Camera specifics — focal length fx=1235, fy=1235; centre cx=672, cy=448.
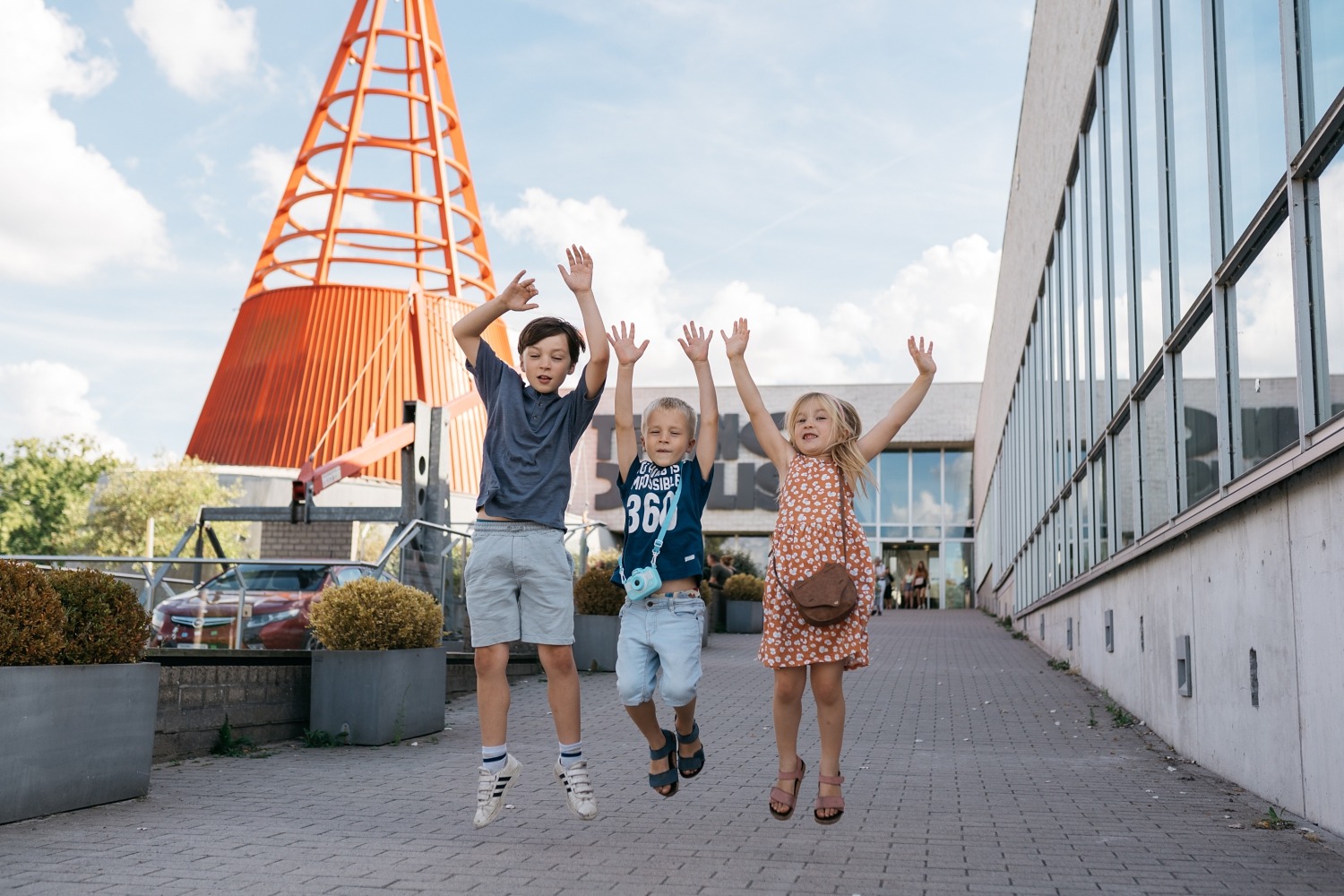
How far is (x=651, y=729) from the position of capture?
15.7 feet

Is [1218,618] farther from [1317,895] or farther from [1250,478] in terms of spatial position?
[1317,895]

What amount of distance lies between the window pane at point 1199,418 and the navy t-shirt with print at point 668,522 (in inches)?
110

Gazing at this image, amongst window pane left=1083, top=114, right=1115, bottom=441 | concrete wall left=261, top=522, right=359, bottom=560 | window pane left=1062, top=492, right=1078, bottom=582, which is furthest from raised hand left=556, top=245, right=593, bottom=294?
concrete wall left=261, top=522, right=359, bottom=560

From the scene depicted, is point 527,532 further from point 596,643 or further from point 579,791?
point 596,643

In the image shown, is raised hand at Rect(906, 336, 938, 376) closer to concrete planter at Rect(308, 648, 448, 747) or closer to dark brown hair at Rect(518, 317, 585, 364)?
dark brown hair at Rect(518, 317, 585, 364)

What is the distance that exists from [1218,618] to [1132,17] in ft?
16.5

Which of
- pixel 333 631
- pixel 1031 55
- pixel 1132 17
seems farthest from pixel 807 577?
pixel 1031 55

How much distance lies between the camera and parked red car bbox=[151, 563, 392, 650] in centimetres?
1032

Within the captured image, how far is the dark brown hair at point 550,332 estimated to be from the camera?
480cm

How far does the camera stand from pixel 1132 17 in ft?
29.2

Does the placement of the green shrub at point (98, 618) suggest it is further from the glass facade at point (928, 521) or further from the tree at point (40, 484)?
the tree at point (40, 484)

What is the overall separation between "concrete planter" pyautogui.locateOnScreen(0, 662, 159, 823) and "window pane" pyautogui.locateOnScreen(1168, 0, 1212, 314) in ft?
17.9

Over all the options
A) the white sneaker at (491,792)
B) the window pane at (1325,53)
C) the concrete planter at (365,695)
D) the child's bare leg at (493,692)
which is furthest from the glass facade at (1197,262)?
the concrete planter at (365,695)

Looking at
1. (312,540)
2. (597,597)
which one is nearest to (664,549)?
(597,597)
